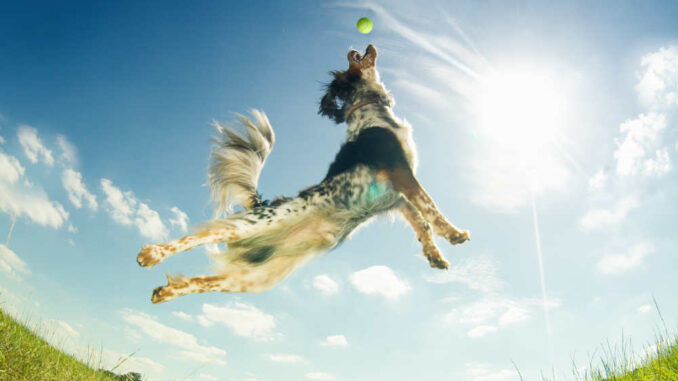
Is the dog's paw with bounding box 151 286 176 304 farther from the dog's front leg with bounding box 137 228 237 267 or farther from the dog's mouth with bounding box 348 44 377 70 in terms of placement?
the dog's mouth with bounding box 348 44 377 70

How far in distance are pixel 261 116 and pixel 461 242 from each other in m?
3.14

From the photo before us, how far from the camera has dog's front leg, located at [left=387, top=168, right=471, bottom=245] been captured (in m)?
3.94

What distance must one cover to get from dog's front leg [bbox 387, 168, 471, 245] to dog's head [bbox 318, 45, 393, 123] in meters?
1.49

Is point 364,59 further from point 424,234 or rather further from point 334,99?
point 424,234

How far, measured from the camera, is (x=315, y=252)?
14.3 ft

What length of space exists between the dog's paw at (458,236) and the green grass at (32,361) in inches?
130

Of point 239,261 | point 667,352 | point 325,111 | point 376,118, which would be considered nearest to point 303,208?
point 239,261

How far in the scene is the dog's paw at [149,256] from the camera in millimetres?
3064

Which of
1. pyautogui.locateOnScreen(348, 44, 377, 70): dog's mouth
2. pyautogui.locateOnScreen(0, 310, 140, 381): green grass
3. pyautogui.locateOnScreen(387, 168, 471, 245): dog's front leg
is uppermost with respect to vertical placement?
pyautogui.locateOnScreen(348, 44, 377, 70): dog's mouth

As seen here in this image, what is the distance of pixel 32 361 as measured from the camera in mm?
2977

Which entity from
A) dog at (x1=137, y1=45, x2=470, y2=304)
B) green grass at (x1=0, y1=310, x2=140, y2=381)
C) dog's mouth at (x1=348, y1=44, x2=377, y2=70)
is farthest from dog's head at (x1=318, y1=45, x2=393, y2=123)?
green grass at (x1=0, y1=310, x2=140, y2=381)

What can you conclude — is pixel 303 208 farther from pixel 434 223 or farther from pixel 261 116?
pixel 261 116

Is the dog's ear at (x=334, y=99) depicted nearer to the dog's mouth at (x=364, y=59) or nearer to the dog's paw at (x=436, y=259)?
the dog's mouth at (x=364, y=59)

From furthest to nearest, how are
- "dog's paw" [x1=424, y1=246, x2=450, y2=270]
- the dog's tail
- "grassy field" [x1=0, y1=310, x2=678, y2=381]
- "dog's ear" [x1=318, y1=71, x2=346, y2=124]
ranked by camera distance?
"dog's ear" [x1=318, y1=71, x2=346, y2=124]
the dog's tail
"dog's paw" [x1=424, y1=246, x2=450, y2=270]
"grassy field" [x1=0, y1=310, x2=678, y2=381]
